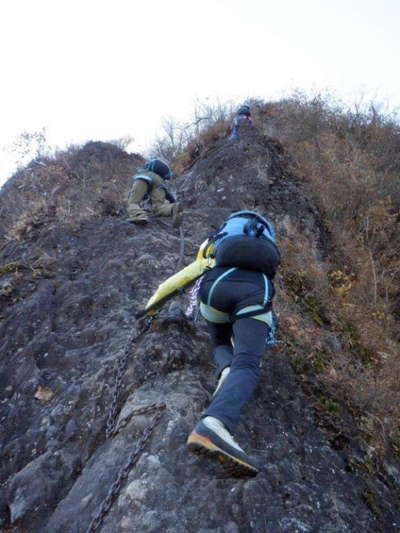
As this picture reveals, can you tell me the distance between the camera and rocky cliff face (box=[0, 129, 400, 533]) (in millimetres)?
3328

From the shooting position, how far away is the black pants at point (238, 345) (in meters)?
3.03

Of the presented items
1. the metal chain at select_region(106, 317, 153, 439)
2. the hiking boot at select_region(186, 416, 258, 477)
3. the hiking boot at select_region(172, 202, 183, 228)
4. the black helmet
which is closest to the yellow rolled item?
the metal chain at select_region(106, 317, 153, 439)

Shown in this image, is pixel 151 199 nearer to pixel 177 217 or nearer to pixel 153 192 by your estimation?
pixel 153 192

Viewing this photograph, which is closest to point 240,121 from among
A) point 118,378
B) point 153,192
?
point 153,192

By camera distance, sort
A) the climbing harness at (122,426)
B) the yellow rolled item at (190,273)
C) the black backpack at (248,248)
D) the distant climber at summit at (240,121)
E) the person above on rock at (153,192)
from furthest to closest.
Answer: the distant climber at summit at (240,121) → the person above on rock at (153,192) → the yellow rolled item at (190,273) → the black backpack at (248,248) → the climbing harness at (122,426)

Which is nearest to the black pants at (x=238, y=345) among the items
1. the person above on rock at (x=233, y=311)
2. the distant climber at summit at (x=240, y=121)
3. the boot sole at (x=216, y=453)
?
the person above on rock at (x=233, y=311)

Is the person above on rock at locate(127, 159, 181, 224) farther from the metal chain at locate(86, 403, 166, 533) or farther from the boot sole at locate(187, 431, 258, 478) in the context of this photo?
the boot sole at locate(187, 431, 258, 478)

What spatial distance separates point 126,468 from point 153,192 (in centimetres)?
605

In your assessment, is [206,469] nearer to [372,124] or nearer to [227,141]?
[227,141]

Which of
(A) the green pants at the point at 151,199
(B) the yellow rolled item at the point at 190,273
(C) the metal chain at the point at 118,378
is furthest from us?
(A) the green pants at the point at 151,199

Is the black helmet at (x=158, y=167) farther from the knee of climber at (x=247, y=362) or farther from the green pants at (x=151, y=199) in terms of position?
the knee of climber at (x=247, y=362)

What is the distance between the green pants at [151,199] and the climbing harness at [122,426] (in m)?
3.44

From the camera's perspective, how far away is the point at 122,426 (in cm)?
393

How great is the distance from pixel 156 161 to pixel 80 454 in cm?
574
